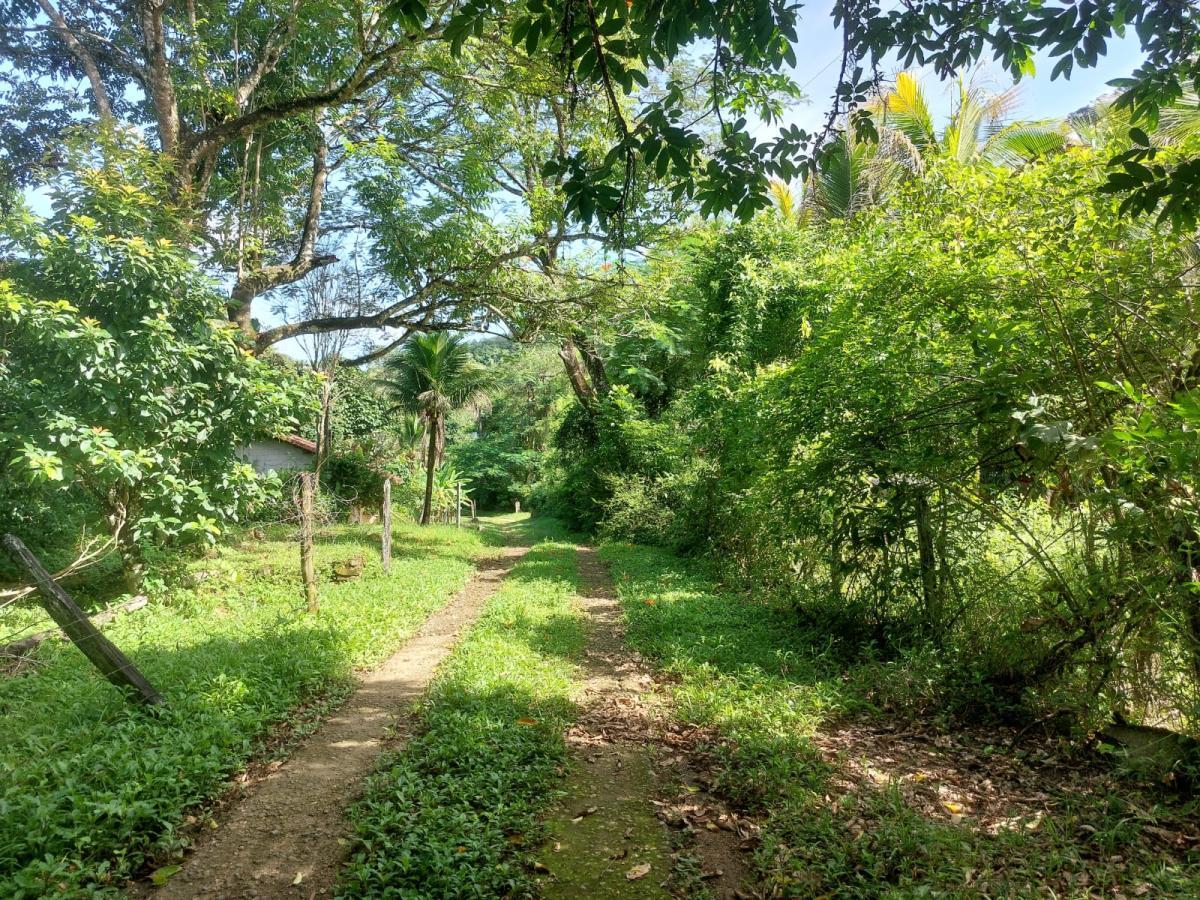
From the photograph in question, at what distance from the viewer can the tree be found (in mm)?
6574

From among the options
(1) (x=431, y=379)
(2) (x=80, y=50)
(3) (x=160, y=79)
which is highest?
(2) (x=80, y=50)

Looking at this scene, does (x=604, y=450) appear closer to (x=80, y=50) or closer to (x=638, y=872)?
(x=80, y=50)

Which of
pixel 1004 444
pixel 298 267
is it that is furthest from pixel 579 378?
pixel 1004 444

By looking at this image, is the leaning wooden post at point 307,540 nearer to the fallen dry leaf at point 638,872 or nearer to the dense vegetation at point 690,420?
the dense vegetation at point 690,420

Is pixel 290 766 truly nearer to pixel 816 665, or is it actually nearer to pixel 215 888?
pixel 215 888

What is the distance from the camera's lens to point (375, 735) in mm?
5344

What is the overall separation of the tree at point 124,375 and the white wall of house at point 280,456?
13.1 m

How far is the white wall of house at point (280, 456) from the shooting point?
71.1 ft

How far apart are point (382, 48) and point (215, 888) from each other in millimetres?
10256

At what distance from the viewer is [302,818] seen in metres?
4.07

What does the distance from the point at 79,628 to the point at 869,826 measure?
5.18 m

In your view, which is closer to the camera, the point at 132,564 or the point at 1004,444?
the point at 1004,444

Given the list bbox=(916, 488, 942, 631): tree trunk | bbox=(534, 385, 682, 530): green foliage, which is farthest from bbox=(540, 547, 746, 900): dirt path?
bbox=(534, 385, 682, 530): green foliage

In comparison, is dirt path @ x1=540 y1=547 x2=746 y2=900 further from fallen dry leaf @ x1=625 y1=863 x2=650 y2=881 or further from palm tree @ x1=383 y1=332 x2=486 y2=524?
palm tree @ x1=383 y1=332 x2=486 y2=524
